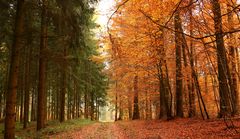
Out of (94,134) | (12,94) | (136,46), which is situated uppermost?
(136,46)

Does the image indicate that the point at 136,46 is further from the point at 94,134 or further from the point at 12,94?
the point at 12,94

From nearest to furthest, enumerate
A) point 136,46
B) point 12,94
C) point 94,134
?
point 12,94
point 94,134
point 136,46

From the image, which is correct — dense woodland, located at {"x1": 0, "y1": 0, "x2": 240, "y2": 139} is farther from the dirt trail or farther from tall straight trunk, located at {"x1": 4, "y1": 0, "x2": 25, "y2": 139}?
the dirt trail

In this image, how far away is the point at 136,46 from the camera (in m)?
17.0

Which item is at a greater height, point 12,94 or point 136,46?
point 136,46

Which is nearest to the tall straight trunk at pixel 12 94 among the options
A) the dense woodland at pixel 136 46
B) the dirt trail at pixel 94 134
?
the dense woodland at pixel 136 46

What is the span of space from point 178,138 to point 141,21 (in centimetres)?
866

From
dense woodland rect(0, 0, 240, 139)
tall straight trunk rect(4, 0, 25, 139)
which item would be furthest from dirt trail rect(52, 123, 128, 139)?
tall straight trunk rect(4, 0, 25, 139)

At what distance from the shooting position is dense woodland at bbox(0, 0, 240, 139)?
858 centimetres

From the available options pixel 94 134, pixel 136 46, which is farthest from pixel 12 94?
pixel 136 46

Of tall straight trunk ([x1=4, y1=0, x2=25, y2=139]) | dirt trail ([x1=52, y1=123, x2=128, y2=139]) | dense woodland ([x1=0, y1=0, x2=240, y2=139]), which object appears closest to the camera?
tall straight trunk ([x1=4, y1=0, x2=25, y2=139])

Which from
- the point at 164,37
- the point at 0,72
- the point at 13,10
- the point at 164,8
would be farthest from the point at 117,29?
the point at 0,72

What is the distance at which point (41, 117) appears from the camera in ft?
46.8

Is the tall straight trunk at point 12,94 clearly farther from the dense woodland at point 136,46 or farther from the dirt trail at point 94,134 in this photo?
the dirt trail at point 94,134
